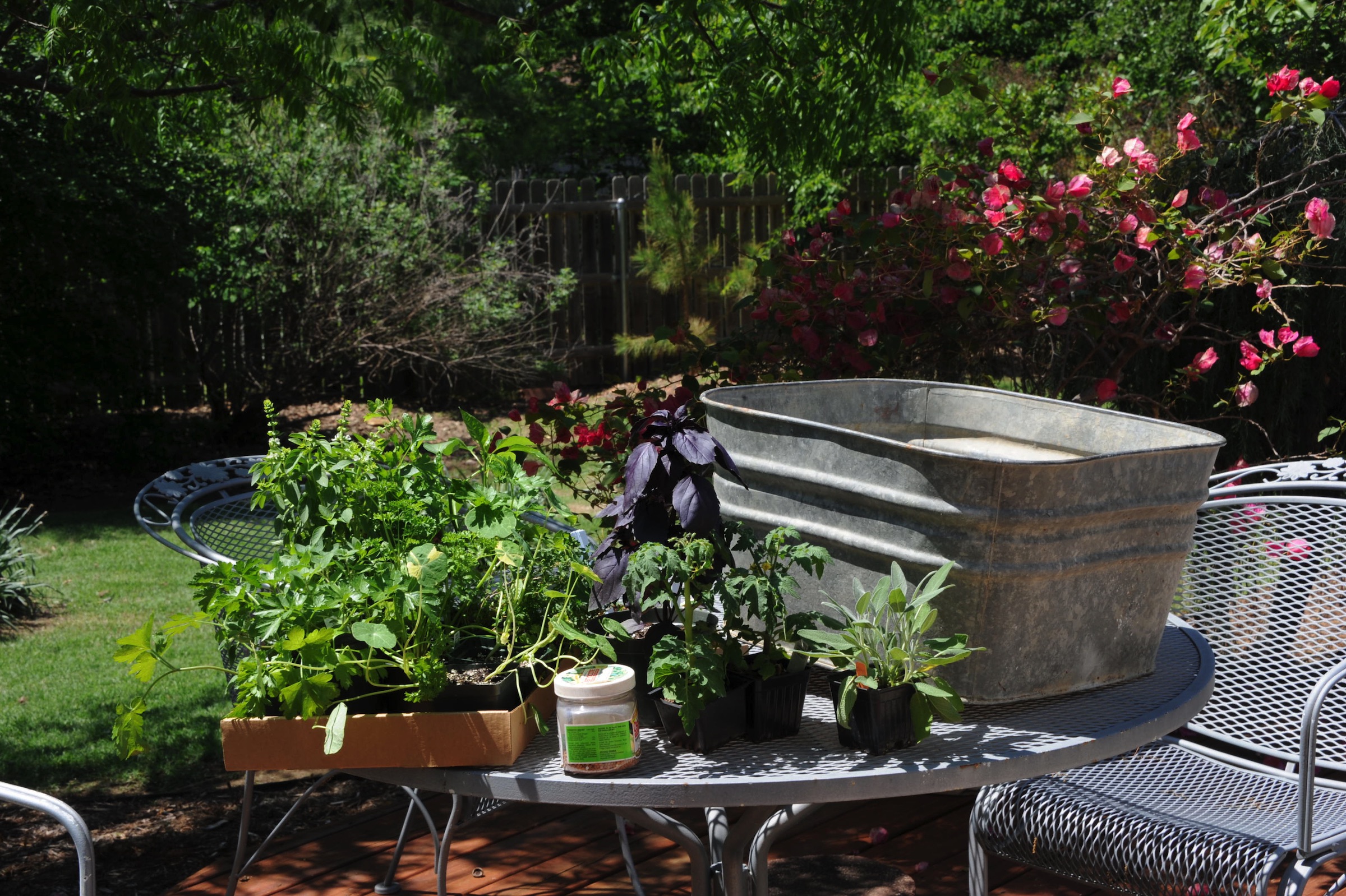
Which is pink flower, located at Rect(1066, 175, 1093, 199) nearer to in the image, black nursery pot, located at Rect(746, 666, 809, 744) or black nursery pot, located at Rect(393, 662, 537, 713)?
black nursery pot, located at Rect(746, 666, 809, 744)

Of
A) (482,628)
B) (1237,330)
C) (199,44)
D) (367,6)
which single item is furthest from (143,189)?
(482,628)

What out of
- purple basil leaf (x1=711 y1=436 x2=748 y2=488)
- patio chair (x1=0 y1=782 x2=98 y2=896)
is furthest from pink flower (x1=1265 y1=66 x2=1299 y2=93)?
patio chair (x1=0 y1=782 x2=98 y2=896)

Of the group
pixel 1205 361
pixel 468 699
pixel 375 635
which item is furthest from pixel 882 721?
pixel 1205 361

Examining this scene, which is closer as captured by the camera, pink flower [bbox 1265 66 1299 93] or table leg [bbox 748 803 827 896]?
table leg [bbox 748 803 827 896]

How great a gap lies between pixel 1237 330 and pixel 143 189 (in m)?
5.71

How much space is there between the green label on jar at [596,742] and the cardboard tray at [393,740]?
0.28 ft

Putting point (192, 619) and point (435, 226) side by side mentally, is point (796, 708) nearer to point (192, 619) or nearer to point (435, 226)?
point (192, 619)

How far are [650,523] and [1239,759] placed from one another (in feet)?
4.20

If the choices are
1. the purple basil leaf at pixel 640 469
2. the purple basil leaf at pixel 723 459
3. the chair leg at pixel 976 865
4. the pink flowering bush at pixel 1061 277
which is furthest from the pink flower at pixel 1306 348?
the purple basil leaf at pixel 640 469

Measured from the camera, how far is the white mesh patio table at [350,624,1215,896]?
4.23ft

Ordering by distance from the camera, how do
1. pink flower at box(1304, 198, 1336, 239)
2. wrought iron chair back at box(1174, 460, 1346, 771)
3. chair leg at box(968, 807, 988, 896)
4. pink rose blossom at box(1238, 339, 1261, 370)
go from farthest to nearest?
pink rose blossom at box(1238, 339, 1261, 370)
pink flower at box(1304, 198, 1336, 239)
wrought iron chair back at box(1174, 460, 1346, 771)
chair leg at box(968, 807, 988, 896)

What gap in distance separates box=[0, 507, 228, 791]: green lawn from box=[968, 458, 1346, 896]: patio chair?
2447mm

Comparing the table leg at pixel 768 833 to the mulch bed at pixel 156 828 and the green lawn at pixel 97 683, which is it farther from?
the green lawn at pixel 97 683

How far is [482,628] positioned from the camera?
1.48 metres
